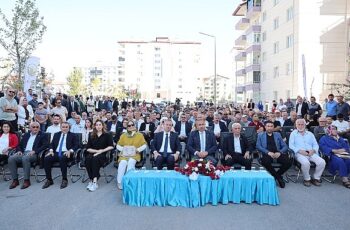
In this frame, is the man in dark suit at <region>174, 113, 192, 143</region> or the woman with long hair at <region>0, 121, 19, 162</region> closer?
the woman with long hair at <region>0, 121, 19, 162</region>

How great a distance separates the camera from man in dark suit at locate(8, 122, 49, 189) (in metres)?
7.66

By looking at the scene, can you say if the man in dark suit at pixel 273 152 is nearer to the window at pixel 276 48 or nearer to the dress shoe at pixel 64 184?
the dress shoe at pixel 64 184

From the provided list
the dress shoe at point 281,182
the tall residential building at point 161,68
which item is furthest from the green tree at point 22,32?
the tall residential building at point 161,68

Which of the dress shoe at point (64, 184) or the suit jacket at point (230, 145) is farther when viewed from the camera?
the suit jacket at point (230, 145)

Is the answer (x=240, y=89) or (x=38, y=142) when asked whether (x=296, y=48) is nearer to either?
(x=240, y=89)

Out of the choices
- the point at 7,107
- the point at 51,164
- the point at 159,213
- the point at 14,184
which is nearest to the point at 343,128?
the point at 159,213

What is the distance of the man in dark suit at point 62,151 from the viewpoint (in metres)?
7.66

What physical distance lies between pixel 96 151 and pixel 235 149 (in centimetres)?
315

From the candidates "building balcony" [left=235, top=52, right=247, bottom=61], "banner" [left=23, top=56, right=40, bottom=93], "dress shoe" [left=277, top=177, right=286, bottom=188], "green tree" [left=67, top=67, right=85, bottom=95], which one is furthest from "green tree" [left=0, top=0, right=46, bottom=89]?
"green tree" [left=67, top=67, right=85, bottom=95]

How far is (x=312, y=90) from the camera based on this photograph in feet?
96.7

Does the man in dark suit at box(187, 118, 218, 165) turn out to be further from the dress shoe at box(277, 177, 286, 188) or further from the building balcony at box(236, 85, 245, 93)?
the building balcony at box(236, 85, 245, 93)

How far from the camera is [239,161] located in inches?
320

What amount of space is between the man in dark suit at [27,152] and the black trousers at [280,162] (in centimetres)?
487

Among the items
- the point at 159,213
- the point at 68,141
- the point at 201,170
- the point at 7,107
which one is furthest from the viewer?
the point at 7,107
